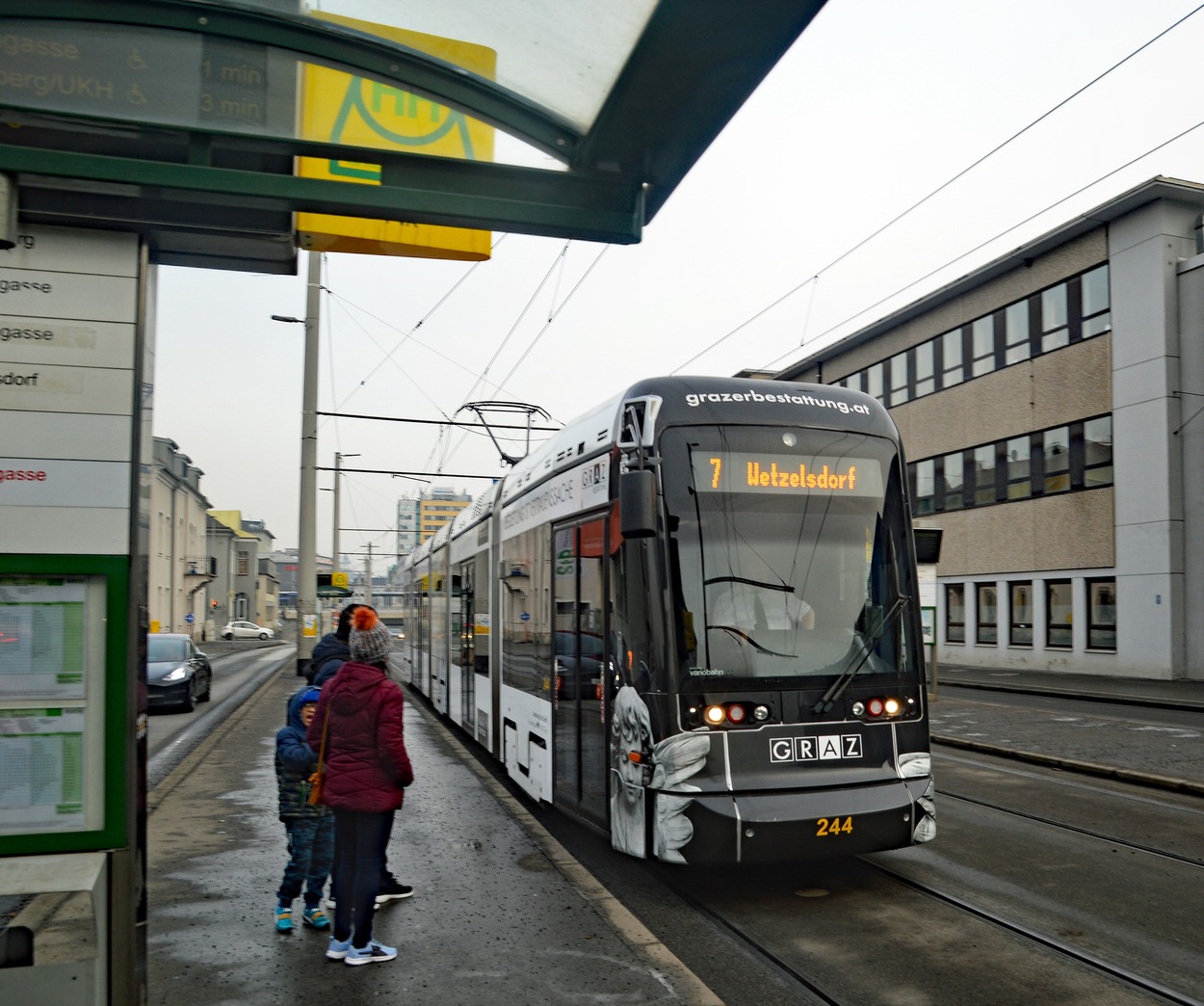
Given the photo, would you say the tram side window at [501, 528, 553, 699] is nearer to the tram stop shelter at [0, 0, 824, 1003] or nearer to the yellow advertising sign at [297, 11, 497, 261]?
the tram stop shelter at [0, 0, 824, 1003]

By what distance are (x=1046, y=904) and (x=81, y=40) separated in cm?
627

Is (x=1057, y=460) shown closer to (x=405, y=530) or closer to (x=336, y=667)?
(x=336, y=667)

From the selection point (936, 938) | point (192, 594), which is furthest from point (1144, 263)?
point (192, 594)

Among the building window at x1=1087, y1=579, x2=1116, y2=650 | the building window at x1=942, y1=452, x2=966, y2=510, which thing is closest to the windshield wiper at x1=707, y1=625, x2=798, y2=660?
the building window at x1=1087, y1=579, x2=1116, y2=650

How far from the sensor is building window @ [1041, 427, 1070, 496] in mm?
29703

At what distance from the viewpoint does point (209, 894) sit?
20.7 feet

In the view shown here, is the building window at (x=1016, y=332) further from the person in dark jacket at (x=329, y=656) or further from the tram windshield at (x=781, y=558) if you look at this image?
the person in dark jacket at (x=329, y=656)

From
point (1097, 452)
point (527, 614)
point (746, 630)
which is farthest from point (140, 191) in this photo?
point (1097, 452)

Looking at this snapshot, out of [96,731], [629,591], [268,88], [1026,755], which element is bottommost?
[1026,755]

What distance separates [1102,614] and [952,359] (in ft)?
33.4

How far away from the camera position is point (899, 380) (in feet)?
125

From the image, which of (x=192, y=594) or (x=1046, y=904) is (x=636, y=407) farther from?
(x=192, y=594)

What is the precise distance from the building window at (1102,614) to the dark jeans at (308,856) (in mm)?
26399

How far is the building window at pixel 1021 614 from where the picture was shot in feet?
103
